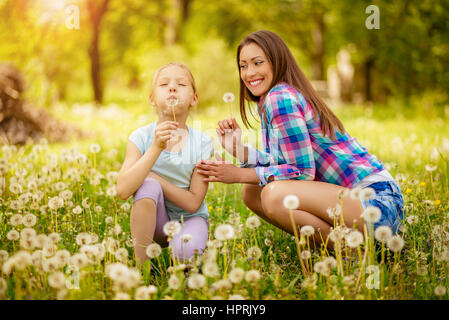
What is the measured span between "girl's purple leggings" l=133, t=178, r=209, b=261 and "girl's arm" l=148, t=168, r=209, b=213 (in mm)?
70

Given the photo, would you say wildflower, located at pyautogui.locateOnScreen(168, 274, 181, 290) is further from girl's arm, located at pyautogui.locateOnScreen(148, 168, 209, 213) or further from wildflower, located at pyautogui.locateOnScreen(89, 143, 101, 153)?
wildflower, located at pyautogui.locateOnScreen(89, 143, 101, 153)

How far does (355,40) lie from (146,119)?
7.91m

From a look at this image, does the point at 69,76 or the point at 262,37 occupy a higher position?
the point at 69,76

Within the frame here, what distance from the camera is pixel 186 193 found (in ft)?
8.22

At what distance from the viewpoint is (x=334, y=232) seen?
1936 millimetres

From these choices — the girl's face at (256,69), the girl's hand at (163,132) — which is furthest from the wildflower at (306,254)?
the girl's face at (256,69)

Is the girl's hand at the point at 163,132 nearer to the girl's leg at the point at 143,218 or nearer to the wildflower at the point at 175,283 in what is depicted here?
the girl's leg at the point at 143,218

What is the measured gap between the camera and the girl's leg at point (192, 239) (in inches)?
92.4

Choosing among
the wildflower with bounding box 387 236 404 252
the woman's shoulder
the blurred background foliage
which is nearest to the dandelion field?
the wildflower with bounding box 387 236 404 252

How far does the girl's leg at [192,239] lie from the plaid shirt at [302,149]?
0.45 meters

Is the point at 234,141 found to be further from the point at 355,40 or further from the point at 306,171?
the point at 355,40

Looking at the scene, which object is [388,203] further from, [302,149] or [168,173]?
[168,173]

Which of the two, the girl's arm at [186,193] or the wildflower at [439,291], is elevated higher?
the girl's arm at [186,193]
